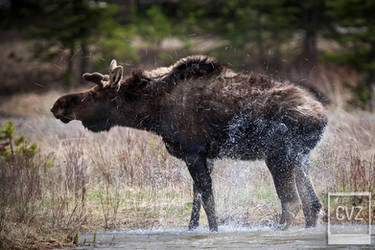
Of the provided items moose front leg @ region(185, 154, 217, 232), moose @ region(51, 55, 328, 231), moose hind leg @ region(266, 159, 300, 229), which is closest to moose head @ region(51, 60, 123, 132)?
moose @ region(51, 55, 328, 231)

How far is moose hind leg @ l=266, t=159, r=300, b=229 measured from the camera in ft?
30.2

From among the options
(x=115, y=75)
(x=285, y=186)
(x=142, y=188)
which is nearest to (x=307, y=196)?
(x=285, y=186)

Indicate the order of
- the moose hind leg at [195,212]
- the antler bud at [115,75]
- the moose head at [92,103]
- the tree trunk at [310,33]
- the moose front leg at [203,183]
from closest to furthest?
the moose front leg at [203,183] < the moose hind leg at [195,212] < the antler bud at [115,75] < the moose head at [92,103] < the tree trunk at [310,33]

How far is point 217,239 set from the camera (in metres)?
8.55

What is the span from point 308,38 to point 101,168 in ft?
76.4

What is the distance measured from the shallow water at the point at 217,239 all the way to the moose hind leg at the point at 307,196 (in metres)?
0.16

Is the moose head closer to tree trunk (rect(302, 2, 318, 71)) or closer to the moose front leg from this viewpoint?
the moose front leg

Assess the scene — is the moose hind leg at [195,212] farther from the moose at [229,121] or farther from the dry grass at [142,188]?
the dry grass at [142,188]

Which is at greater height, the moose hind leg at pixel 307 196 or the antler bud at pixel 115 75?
the antler bud at pixel 115 75

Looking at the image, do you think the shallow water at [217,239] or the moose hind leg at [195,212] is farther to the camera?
the moose hind leg at [195,212]

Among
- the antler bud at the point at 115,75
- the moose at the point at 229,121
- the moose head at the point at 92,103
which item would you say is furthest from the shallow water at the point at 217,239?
the antler bud at the point at 115,75

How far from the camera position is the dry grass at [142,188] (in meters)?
9.13

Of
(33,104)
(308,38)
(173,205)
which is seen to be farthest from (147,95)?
(308,38)

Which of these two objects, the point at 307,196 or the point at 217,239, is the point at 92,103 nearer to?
the point at 217,239
